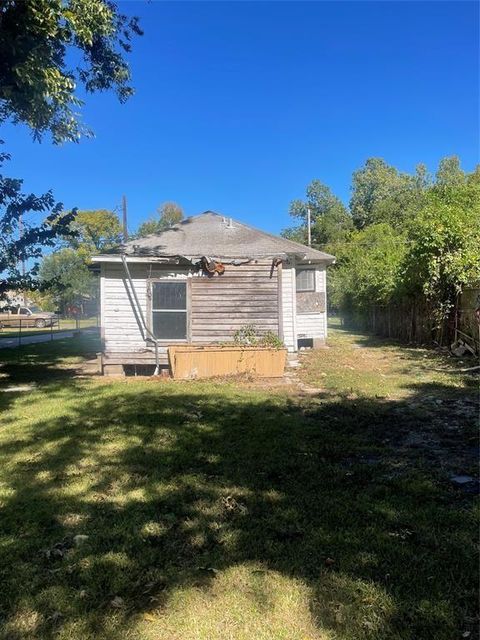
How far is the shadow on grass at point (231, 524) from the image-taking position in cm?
236

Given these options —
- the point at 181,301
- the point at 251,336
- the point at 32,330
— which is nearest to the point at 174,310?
the point at 181,301

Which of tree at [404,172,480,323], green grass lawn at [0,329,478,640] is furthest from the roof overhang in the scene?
green grass lawn at [0,329,478,640]

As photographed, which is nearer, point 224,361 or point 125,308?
point 224,361

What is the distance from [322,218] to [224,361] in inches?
1506

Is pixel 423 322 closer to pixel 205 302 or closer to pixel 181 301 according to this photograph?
pixel 205 302

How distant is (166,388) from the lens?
8.38 m

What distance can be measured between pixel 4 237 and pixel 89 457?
6.53 metres

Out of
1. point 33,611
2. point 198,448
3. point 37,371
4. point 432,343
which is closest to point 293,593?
point 33,611

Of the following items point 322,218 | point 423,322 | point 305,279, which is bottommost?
point 423,322

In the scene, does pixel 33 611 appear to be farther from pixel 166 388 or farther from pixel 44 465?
pixel 166 388

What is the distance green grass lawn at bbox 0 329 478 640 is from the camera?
2.30 m

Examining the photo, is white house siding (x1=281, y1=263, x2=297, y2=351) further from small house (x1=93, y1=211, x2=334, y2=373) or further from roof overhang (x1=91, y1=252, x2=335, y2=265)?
roof overhang (x1=91, y1=252, x2=335, y2=265)

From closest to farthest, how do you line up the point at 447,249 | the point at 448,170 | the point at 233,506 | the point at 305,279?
1. the point at 233,506
2. the point at 447,249
3. the point at 305,279
4. the point at 448,170

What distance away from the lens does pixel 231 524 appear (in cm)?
323
